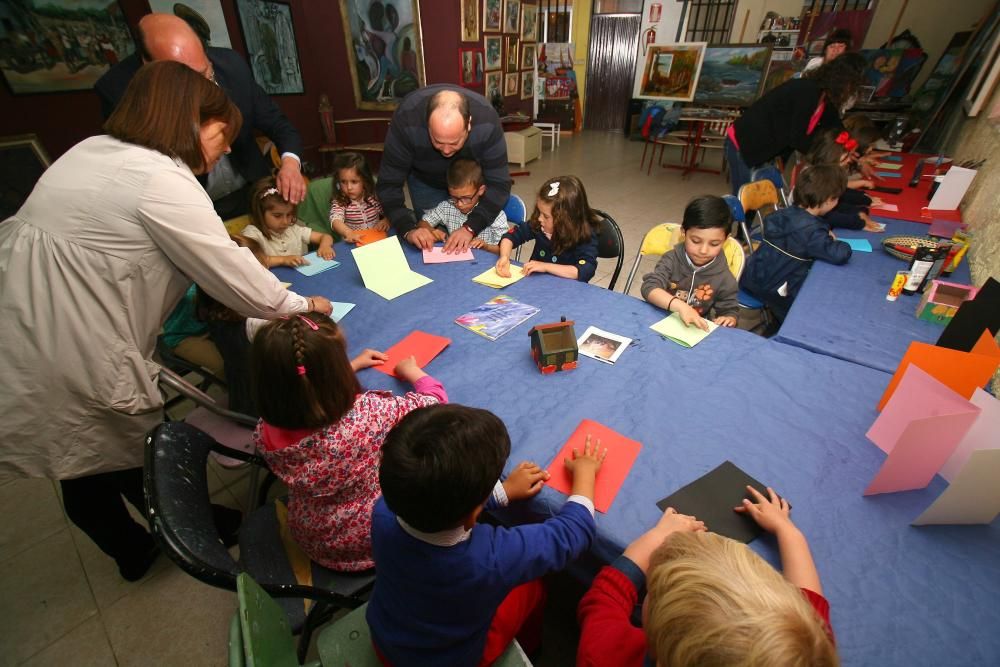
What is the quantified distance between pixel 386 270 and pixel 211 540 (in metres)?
1.33

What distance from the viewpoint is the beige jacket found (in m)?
1.13

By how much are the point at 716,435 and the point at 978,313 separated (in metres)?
0.94

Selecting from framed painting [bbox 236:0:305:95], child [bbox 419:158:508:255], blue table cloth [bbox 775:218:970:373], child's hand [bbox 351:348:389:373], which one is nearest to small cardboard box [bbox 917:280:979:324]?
blue table cloth [bbox 775:218:970:373]

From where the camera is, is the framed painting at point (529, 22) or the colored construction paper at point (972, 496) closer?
the colored construction paper at point (972, 496)

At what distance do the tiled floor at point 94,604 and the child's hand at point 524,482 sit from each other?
803 millimetres

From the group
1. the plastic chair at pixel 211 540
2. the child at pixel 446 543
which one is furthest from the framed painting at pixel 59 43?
the child at pixel 446 543

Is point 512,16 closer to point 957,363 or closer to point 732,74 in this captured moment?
point 732,74

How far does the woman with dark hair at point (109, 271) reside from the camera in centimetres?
114

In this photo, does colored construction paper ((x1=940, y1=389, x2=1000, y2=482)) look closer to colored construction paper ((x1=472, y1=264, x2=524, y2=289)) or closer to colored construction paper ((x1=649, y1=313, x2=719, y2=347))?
colored construction paper ((x1=649, y1=313, x2=719, y2=347))

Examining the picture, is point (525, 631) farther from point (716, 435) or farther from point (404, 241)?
point (404, 241)

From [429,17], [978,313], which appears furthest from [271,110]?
[429,17]

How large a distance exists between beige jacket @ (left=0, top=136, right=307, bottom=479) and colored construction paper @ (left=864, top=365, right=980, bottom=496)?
1680mm

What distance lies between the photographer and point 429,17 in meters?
5.95

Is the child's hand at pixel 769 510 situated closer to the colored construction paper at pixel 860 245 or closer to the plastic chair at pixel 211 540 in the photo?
the plastic chair at pixel 211 540
